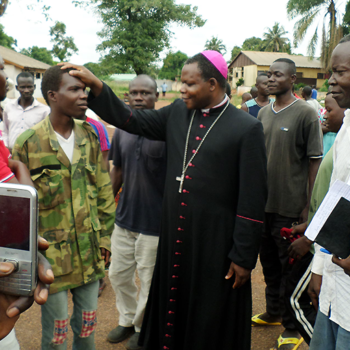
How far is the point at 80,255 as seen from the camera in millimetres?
2662

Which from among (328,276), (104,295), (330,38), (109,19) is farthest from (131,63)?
(328,276)

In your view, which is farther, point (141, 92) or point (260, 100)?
point (260, 100)

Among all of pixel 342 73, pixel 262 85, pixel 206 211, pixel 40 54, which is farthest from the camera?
pixel 40 54

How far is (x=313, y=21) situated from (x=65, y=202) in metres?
38.2

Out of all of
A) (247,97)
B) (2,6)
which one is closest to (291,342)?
(247,97)

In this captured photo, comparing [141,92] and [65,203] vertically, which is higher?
[141,92]

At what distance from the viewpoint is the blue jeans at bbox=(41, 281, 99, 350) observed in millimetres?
2588

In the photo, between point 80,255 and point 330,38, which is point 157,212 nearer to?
point 80,255

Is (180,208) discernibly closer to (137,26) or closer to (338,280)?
(338,280)

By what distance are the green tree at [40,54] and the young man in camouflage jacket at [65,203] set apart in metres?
67.2

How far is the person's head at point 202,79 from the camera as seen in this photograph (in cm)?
268

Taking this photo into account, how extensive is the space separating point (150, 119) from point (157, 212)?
2.90 ft

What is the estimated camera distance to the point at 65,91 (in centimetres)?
257

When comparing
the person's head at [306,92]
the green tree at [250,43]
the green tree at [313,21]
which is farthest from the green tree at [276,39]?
the person's head at [306,92]
